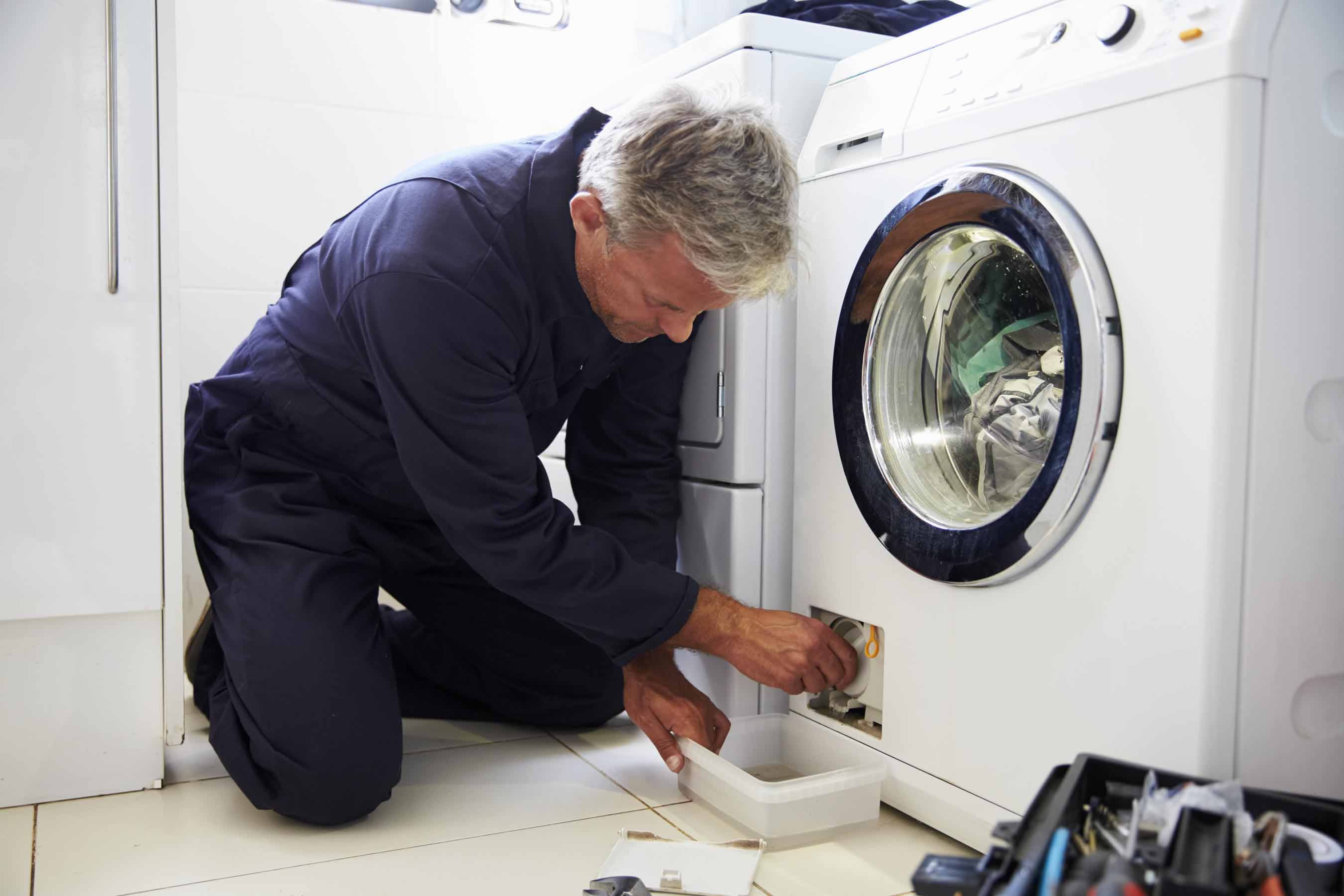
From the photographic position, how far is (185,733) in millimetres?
1666

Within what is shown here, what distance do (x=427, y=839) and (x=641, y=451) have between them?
1.92ft

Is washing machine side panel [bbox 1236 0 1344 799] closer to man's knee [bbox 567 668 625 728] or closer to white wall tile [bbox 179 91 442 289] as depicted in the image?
man's knee [bbox 567 668 625 728]

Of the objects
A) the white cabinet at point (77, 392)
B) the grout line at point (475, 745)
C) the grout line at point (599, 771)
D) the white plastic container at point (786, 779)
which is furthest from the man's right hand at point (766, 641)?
the white cabinet at point (77, 392)

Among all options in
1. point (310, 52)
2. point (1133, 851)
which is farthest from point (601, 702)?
point (310, 52)

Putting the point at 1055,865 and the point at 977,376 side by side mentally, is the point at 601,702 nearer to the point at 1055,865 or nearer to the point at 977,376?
the point at 977,376

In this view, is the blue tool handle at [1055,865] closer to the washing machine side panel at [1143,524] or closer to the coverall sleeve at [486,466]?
the washing machine side panel at [1143,524]

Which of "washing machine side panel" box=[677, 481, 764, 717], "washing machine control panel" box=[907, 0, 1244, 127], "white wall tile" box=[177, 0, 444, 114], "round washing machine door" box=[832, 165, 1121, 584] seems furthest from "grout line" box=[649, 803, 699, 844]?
"white wall tile" box=[177, 0, 444, 114]

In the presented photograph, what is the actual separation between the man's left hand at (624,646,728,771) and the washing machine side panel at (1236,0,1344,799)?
0.65 meters

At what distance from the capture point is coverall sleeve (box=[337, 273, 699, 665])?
1.22 m

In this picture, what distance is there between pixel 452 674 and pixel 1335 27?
4.73ft

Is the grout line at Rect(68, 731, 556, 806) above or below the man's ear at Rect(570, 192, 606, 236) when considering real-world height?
below

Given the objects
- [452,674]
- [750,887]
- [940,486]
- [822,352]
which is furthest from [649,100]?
[452,674]

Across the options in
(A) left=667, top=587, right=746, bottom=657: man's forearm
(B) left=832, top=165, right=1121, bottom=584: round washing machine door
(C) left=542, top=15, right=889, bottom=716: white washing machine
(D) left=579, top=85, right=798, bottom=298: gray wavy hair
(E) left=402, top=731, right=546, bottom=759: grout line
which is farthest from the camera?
(E) left=402, top=731, right=546, bottom=759: grout line

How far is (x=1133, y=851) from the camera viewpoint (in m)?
0.76
